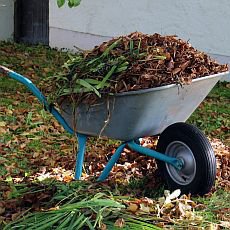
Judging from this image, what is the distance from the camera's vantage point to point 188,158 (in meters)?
3.92

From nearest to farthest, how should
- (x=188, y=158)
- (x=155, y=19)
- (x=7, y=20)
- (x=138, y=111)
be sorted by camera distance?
1. (x=138, y=111)
2. (x=188, y=158)
3. (x=155, y=19)
4. (x=7, y=20)

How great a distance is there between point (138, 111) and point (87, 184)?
0.65m

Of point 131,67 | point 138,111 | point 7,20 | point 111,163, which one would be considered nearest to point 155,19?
point 7,20

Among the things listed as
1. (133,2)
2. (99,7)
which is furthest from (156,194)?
(99,7)

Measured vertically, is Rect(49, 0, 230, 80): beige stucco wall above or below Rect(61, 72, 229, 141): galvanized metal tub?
above

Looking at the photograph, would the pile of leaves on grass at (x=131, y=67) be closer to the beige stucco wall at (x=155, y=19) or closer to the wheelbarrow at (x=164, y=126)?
the wheelbarrow at (x=164, y=126)

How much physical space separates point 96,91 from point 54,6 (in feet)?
24.9

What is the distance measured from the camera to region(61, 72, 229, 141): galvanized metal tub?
3.70 m

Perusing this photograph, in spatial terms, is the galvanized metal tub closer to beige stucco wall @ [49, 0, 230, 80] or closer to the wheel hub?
the wheel hub

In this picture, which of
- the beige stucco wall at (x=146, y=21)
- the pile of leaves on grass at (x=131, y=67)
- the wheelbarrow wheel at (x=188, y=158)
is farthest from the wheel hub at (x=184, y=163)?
the beige stucco wall at (x=146, y=21)

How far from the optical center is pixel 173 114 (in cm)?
404

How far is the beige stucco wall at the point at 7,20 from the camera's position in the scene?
37.9ft

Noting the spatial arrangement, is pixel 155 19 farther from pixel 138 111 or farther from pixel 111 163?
pixel 138 111

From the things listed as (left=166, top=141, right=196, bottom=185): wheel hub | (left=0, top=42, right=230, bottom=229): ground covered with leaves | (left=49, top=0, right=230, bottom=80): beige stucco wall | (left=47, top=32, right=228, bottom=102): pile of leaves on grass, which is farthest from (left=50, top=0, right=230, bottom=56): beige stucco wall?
(left=166, top=141, right=196, bottom=185): wheel hub
